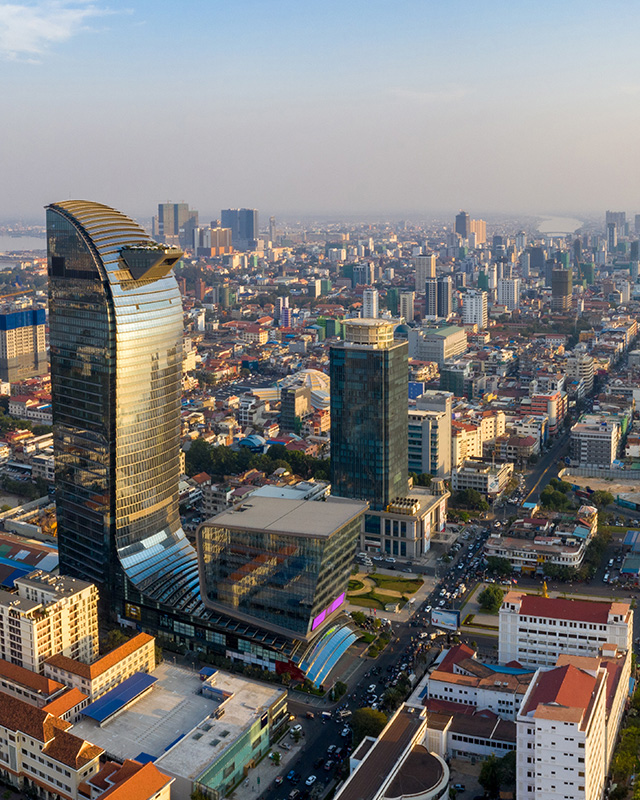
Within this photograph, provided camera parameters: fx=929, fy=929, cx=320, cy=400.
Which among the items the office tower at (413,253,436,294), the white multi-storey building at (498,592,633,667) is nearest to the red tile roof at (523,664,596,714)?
the white multi-storey building at (498,592,633,667)

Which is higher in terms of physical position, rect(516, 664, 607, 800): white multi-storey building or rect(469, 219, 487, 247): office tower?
rect(469, 219, 487, 247): office tower

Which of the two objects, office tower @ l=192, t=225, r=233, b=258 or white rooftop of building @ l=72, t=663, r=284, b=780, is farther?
office tower @ l=192, t=225, r=233, b=258

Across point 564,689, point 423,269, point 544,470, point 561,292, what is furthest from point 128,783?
point 423,269

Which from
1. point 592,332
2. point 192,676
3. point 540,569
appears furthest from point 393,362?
point 592,332

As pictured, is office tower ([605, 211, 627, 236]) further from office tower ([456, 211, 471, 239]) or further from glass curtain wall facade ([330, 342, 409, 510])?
glass curtain wall facade ([330, 342, 409, 510])

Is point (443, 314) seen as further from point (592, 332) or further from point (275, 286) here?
point (275, 286)

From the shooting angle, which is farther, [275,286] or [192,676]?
[275,286]
